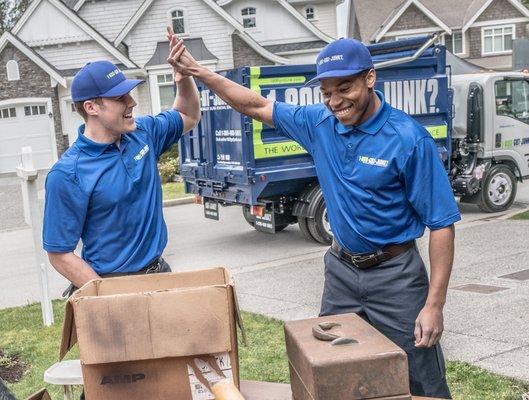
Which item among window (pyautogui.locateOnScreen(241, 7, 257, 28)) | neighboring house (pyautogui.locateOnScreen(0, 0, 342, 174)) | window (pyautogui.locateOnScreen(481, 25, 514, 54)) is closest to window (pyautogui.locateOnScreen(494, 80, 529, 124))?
neighboring house (pyautogui.locateOnScreen(0, 0, 342, 174))

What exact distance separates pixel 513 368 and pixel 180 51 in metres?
3.43

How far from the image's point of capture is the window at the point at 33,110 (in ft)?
97.0

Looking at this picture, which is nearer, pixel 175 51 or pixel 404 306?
pixel 404 306

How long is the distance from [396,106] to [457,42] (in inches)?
1465

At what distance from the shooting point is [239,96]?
3.95 meters

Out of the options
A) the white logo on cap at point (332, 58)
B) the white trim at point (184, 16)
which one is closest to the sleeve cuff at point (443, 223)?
the white logo on cap at point (332, 58)

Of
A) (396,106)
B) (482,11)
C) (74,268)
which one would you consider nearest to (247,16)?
(482,11)

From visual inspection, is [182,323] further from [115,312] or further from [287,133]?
[287,133]

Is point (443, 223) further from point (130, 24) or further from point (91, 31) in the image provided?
point (130, 24)

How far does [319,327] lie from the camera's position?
9.32ft

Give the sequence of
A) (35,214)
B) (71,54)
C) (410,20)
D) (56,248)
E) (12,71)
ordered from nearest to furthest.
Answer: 1. (56,248)
2. (35,214)
3. (12,71)
4. (71,54)
5. (410,20)

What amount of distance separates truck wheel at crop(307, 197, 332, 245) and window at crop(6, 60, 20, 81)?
68.6ft

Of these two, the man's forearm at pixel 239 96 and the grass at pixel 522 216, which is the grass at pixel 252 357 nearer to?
the man's forearm at pixel 239 96

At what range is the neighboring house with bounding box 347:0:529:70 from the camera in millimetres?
45000
